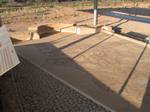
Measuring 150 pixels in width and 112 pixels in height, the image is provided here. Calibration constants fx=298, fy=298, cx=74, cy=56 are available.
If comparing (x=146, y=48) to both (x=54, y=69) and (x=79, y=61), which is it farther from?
(x=54, y=69)

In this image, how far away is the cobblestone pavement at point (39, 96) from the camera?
6219 millimetres

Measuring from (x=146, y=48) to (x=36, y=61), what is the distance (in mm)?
4576

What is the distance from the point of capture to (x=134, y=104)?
21.9 feet

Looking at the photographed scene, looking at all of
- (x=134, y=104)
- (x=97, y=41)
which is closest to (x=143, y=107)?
(x=134, y=104)

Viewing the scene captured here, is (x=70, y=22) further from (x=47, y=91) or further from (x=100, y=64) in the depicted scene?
(x=47, y=91)

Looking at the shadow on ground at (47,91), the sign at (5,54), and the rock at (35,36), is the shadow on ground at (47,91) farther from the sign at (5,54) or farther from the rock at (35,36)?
the rock at (35,36)

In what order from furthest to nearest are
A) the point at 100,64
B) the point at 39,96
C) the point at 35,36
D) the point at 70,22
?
the point at 70,22 → the point at 35,36 → the point at 100,64 → the point at 39,96

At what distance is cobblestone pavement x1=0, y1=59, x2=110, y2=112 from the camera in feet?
20.4

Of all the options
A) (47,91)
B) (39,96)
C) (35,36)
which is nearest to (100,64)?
(47,91)

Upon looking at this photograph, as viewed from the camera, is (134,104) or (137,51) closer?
(134,104)

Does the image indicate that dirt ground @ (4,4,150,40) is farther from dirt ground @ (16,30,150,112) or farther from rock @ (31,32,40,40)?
dirt ground @ (16,30,150,112)

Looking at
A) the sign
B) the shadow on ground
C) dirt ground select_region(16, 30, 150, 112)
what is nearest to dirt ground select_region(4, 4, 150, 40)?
dirt ground select_region(16, 30, 150, 112)

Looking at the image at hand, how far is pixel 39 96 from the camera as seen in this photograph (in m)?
6.93

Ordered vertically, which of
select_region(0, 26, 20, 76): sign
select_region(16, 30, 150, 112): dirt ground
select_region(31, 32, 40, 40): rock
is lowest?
select_region(16, 30, 150, 112): dirt ground
